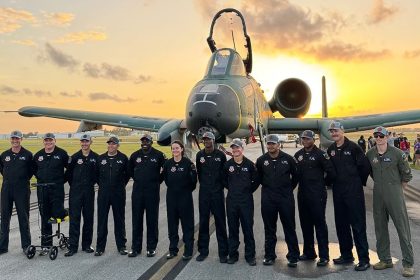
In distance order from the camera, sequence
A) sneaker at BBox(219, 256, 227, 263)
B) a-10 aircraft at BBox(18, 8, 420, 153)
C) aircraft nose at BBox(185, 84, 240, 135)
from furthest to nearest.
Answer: a-10 aircraft at BBox(18, 8, 420, 153) < aircraft nose at BBox(185, 84, 240, 135) < sneaker at BBox(219, 256, 227, 263)

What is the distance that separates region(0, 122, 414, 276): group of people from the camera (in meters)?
5.68

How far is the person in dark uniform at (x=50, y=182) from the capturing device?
653cm

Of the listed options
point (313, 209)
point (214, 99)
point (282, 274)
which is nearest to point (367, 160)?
point (313, 209)

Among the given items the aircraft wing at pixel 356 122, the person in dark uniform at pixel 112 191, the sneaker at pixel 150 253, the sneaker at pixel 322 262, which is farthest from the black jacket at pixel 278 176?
the aircraft wing at pixel 356 122

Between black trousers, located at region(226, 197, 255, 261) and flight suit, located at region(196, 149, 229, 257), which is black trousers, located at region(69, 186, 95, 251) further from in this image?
black trousers, located at region(226, 197, 255, 261)

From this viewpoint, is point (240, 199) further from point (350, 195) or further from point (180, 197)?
point (350, 195)

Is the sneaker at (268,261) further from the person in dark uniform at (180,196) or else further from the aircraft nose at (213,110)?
the aircraft nose at (213,110)

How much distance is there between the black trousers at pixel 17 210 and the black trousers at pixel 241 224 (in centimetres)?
349

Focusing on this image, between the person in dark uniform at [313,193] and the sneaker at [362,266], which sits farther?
the person in dark uniform at [313,193]

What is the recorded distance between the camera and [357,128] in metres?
16.1

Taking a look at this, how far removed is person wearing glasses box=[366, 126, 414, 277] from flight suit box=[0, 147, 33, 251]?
5.64 m

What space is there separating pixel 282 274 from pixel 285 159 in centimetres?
168

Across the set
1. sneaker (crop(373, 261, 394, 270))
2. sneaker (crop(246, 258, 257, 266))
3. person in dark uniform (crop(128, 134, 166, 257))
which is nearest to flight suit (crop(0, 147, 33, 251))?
person in dark uniform (crop(128, 134, 166, 257))

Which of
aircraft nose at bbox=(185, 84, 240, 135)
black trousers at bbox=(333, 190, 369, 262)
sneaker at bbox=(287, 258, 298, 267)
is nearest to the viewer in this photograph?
sneaker at bbox=(287, 258, 298, 267)
